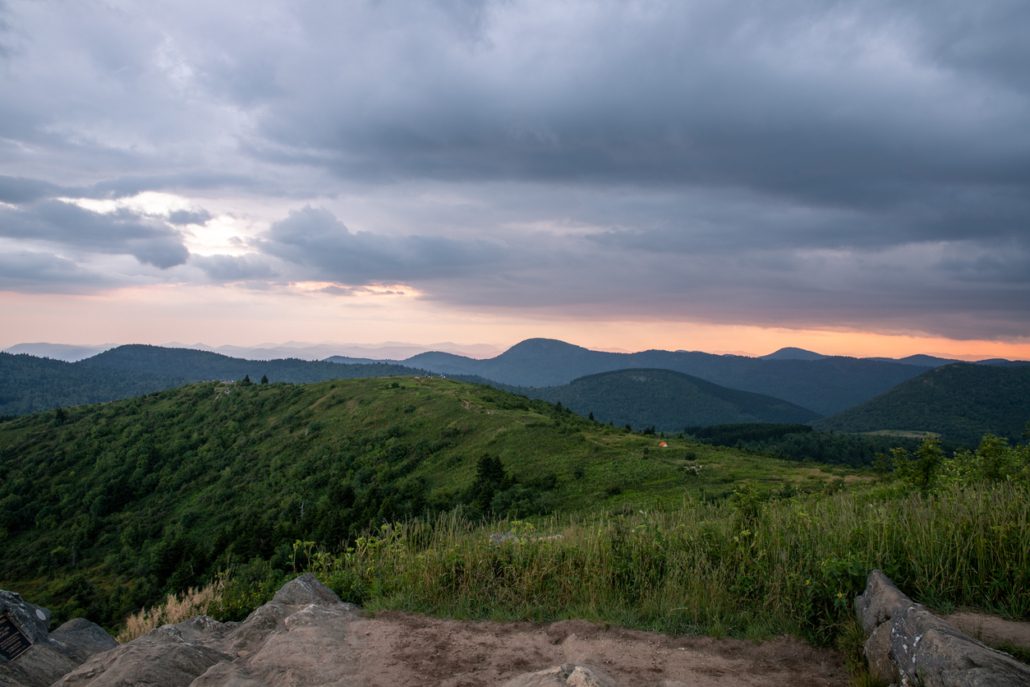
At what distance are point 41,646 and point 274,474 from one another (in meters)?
56.3

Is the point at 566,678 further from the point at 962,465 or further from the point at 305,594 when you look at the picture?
the point at 962,465

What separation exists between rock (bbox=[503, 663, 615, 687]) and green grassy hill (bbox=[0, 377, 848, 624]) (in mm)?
18374

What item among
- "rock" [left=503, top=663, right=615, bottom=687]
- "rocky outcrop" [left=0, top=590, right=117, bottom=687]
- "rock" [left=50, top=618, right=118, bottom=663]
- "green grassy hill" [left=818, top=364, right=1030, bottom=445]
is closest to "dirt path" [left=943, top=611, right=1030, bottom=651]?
"rock" [left=503, top=663, right=615, bottom=687]

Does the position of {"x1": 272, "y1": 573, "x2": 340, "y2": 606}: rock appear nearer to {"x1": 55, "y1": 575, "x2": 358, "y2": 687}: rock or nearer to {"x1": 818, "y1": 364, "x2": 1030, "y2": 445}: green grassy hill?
{"x1": 55, "y1": 575, "x2": 358, "y2": 687}: rock

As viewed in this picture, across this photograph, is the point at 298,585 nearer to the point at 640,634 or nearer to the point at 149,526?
the point at 640,634

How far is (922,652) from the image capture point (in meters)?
4.64

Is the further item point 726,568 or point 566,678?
point 726,568

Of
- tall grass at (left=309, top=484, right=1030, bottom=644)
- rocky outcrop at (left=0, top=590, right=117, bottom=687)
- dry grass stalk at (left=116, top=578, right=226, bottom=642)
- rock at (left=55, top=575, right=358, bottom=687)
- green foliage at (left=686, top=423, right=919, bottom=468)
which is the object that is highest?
tall grass at (left=309, top=484, right=1030, bottom=644)

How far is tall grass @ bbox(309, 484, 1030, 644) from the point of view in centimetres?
648

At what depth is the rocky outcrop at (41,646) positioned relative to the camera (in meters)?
6.88

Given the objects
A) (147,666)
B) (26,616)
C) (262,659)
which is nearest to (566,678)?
(262,659)

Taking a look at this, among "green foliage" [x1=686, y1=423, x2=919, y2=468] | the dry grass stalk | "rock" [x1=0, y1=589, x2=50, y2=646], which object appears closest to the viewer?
"rock" [x1=0, y1=589, x2=50, y2=646]

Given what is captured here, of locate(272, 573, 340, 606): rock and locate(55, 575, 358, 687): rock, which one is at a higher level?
locate(55, 575, 358, 687): rock

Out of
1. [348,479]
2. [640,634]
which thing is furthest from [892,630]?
[348,479]
